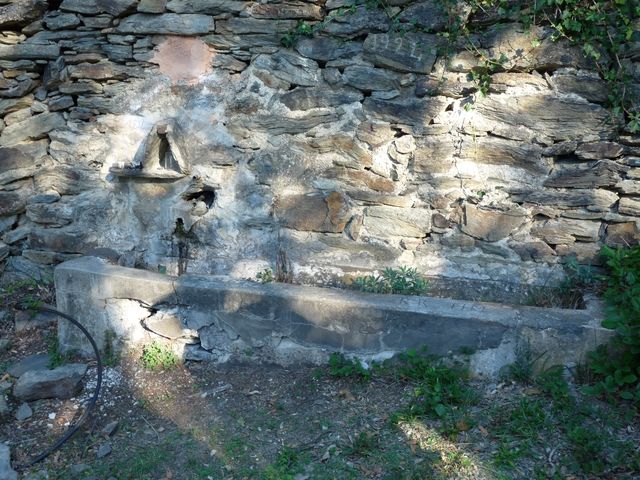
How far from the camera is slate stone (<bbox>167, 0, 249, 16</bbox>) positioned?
3498mm

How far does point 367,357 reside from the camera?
305 centimetres

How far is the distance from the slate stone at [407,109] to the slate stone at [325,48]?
0.99ft

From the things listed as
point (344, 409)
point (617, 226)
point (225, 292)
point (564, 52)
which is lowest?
point (344, 409)

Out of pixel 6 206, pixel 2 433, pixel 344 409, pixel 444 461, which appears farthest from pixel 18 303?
pixel 444 461

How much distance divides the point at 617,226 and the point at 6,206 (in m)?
3.82

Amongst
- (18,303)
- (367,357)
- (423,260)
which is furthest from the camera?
(18,303)

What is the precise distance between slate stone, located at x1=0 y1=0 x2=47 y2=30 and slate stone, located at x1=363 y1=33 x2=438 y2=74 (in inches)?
82.8

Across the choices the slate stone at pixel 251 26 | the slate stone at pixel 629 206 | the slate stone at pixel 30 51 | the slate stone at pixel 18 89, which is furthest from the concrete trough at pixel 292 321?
the slate stone at pixel 251 26

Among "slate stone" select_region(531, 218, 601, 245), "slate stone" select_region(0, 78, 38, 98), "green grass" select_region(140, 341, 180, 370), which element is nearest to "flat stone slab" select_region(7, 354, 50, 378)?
"green grass" select_region(140, 341, 180, 370)

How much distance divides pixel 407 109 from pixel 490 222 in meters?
0.81

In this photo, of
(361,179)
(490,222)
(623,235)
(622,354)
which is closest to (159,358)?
(361,179)

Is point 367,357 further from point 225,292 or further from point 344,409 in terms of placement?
point 225,292

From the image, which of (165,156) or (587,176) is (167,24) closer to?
(165,156)

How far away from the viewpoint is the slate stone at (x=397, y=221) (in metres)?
3.46
